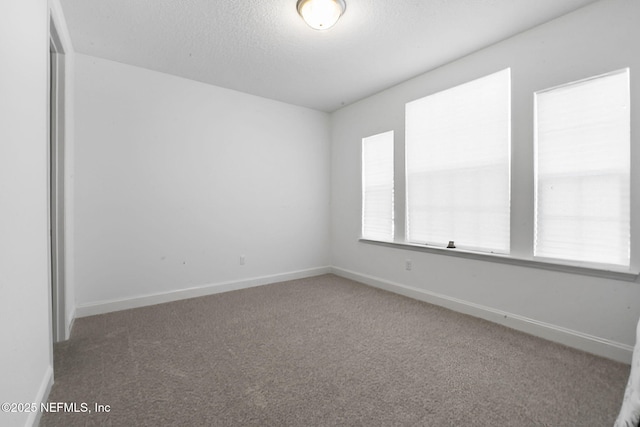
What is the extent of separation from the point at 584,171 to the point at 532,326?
1.35m

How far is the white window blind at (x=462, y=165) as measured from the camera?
2732 mm

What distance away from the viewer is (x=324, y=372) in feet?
6.29

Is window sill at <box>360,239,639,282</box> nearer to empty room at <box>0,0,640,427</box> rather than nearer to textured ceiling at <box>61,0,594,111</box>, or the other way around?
empty room at <box>0,0,640,427</box>

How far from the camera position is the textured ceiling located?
2.22m

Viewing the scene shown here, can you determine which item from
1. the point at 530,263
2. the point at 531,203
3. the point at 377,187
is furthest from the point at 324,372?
the point at 377,187

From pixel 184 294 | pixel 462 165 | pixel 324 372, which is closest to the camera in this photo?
pixel 324 372

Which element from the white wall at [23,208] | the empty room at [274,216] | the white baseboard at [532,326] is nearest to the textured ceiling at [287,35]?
the empty room at [274,216]

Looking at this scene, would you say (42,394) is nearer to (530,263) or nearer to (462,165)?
(530,263)

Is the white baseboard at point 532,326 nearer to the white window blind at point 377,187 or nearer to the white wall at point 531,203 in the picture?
the white wall at point 531,203

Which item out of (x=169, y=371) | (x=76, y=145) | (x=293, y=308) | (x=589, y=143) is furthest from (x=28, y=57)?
(x=589, y=143)

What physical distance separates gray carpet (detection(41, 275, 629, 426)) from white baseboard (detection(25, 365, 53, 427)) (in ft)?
0.17

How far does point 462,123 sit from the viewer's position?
302 centimetres

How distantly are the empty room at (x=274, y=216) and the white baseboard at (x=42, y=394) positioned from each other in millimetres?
15

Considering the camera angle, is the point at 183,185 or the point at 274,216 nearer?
the point at 183,185
